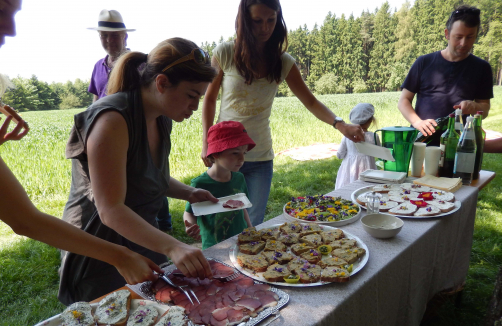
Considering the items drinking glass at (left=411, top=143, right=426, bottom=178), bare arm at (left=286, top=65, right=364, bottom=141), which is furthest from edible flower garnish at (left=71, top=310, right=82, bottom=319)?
drinking glass at (left=411, top=143, right=426, bottom=178)

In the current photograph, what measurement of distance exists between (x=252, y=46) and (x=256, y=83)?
27cm

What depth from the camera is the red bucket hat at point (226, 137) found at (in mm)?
2041

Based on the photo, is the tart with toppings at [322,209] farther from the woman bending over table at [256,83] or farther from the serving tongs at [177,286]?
the serving tongs at [177,286]

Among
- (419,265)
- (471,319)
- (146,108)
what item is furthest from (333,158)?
(146,108)

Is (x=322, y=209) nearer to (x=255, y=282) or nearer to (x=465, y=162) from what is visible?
(x=255, y=282)

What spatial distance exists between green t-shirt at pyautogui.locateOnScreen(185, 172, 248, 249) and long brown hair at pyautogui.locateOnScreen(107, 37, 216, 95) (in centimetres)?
89

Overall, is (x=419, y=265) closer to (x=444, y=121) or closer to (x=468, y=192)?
(x=468, y=192)

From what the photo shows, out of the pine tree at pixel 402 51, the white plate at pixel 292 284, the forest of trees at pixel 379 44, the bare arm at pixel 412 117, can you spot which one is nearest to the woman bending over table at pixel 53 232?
the white plate at pixel 292 284

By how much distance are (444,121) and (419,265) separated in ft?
5.60

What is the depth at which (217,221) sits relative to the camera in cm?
205

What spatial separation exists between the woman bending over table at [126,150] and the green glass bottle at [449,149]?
6.52 feet

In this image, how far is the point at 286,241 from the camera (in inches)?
57.9

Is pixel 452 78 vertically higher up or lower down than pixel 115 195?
higher up

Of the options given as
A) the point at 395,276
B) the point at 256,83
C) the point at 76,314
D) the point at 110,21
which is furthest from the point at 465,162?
the point at 110,21
